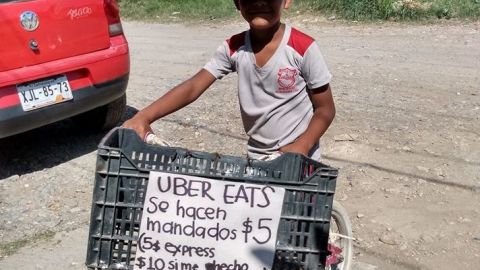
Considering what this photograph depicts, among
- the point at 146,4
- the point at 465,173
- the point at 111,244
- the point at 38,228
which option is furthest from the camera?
the point at 146,4

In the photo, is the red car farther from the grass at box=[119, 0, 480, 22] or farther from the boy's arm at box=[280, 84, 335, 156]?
the grass at box=[119, 0, 480, 22]

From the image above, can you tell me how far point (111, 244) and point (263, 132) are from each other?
0.98 meters

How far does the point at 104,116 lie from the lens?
6.07 metres

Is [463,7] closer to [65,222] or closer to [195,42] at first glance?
[195,42]

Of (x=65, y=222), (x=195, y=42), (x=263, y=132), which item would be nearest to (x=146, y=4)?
(x=195, y=42)

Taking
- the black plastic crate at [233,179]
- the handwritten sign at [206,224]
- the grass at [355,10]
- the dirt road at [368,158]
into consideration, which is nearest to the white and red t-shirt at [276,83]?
the black plastic crate at [233,179]

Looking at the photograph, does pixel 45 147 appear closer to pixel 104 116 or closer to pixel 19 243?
pixel 104 116

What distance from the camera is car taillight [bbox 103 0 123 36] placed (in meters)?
5.47

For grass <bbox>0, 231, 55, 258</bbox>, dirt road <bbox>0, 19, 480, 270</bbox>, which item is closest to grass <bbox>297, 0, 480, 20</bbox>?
dirt road <bbox>0, 19, 480, 270</bbox>

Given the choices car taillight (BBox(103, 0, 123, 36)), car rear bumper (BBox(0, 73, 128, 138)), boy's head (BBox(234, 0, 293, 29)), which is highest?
boy's head (BBox(234, 0, 293, 29))

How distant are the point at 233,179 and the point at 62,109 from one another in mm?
3425

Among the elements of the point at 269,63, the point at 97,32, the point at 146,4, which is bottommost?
the point at 146,4

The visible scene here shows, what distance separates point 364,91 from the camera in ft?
22.8

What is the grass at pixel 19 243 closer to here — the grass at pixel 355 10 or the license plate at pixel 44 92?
the license plate at pixel 44 92
